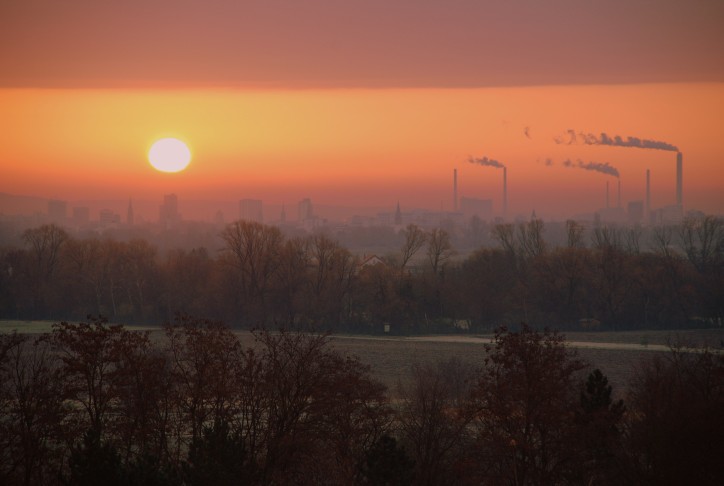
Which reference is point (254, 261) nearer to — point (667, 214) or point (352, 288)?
point (352, 288)

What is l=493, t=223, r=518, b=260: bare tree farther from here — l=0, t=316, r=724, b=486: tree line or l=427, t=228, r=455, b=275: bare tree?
l=0, t=316, r=724, b=486: tree line

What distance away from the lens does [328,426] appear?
70.4 feet

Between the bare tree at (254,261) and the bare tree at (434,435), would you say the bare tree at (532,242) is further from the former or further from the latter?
the bare tree at (434,435)

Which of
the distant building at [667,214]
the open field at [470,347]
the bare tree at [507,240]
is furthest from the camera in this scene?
the distant building at [667,214]

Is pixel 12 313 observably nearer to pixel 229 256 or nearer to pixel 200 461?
pixel 229 256

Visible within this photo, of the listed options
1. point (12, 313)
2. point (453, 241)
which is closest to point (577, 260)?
point (12, 313)

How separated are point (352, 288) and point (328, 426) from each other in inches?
1407

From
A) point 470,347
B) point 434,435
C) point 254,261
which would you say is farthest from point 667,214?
point 434,435

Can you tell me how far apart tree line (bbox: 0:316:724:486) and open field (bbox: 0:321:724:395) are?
1256 cm

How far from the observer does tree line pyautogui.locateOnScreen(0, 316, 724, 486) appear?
18.3 meters

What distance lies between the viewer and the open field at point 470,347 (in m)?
38.6

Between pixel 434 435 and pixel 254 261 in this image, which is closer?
pixel 434 435

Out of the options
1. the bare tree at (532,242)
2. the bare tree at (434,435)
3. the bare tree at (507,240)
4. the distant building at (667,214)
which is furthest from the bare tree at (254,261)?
the distant building at (667,214)

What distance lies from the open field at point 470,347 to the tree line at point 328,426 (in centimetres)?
1256
